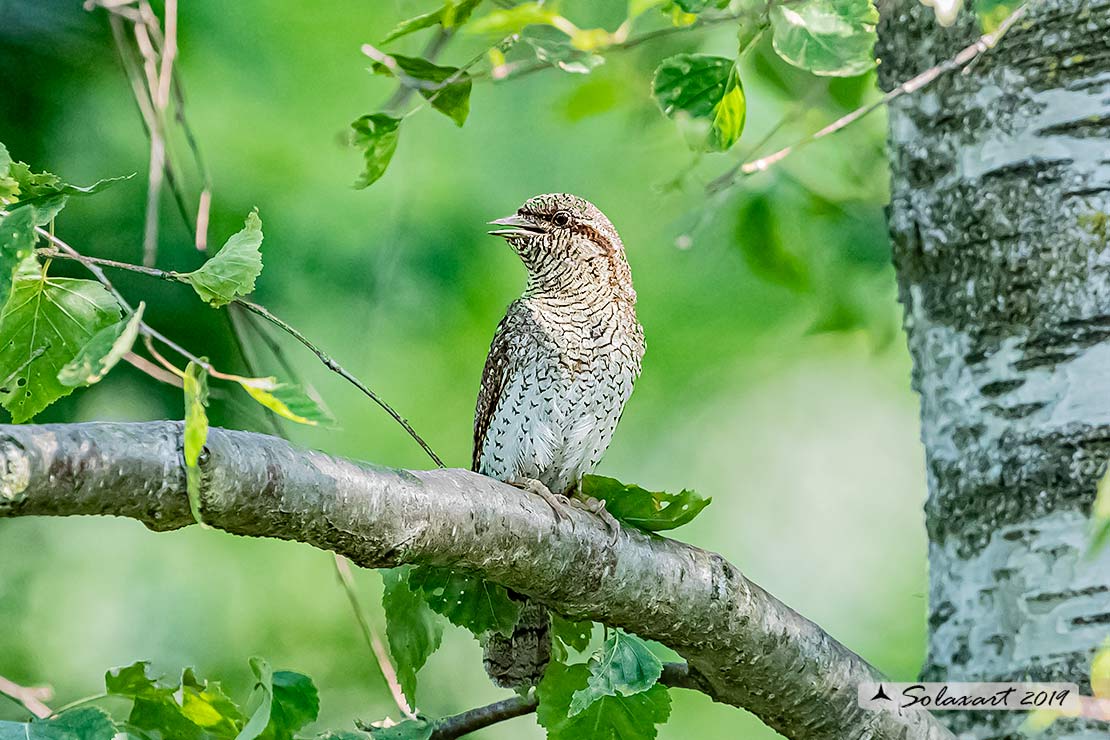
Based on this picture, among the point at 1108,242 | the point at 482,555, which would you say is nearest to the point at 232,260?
the point at 482,555

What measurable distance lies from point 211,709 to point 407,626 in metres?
0.38

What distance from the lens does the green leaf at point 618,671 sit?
198 cm

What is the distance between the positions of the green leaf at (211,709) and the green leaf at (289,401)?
2.87 feet

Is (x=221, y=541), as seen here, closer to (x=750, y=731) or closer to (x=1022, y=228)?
(x=750, y=731)

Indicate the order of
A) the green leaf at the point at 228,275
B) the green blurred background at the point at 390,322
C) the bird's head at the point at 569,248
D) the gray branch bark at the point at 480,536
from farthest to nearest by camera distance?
1. the green blurred background at the point at 390,322
2. the bird's head at the point at 569,248
3. the green leaf at the point at 228,275
4. the gray branch bark at the point at 480,536

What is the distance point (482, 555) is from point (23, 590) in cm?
505

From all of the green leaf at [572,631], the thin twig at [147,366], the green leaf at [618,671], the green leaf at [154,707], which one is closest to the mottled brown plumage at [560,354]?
the green leaf at [572,631]

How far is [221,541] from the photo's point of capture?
21.4 ft

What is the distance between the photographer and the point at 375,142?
236cm

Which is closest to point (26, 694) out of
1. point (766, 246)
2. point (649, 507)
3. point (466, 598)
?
point (466, 598)

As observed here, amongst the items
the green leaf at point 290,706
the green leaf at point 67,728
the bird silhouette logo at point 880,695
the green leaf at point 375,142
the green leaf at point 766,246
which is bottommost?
the green leaf at point 67,728

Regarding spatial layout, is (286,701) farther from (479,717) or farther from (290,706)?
(479,717)

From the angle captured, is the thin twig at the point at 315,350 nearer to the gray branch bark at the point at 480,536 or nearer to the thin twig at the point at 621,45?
the gray branch bark at the point at 480,536
